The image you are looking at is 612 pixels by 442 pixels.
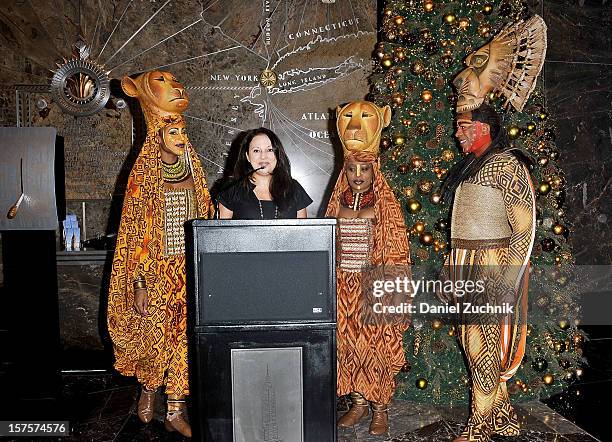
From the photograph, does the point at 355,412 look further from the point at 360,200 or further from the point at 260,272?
the point at 260,272

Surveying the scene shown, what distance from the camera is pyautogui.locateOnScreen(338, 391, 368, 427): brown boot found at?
358 centimetres

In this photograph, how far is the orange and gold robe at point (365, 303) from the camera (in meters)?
3.43

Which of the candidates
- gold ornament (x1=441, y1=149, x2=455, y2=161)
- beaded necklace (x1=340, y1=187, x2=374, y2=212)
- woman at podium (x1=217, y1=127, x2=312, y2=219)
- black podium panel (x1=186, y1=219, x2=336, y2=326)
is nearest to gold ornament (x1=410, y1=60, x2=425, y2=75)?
gold ornament (x1=441, y1=149, x2=455, y2=161)

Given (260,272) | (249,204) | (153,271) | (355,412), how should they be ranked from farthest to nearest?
(355,412) < (153,271) < (249,204) < (260,272)

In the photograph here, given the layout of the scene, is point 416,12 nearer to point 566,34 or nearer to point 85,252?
point 566,34

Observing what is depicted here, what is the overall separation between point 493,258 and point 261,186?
1.38m

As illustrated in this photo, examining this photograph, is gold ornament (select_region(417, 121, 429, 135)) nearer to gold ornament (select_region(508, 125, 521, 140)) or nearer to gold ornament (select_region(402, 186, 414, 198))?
gold ornament (select_region(402, 186, 414, 198))

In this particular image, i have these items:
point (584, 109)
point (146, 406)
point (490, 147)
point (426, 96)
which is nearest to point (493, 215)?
point (490, 147)

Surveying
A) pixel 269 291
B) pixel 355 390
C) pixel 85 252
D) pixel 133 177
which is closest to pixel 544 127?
pixel 355 390

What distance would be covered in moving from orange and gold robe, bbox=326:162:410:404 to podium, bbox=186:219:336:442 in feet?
3.06

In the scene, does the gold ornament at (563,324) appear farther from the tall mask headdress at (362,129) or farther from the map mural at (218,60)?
the map mural at (218,60)

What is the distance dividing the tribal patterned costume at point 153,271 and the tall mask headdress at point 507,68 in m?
1.72

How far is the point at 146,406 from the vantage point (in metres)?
3.69

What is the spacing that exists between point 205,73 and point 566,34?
12.2ft
